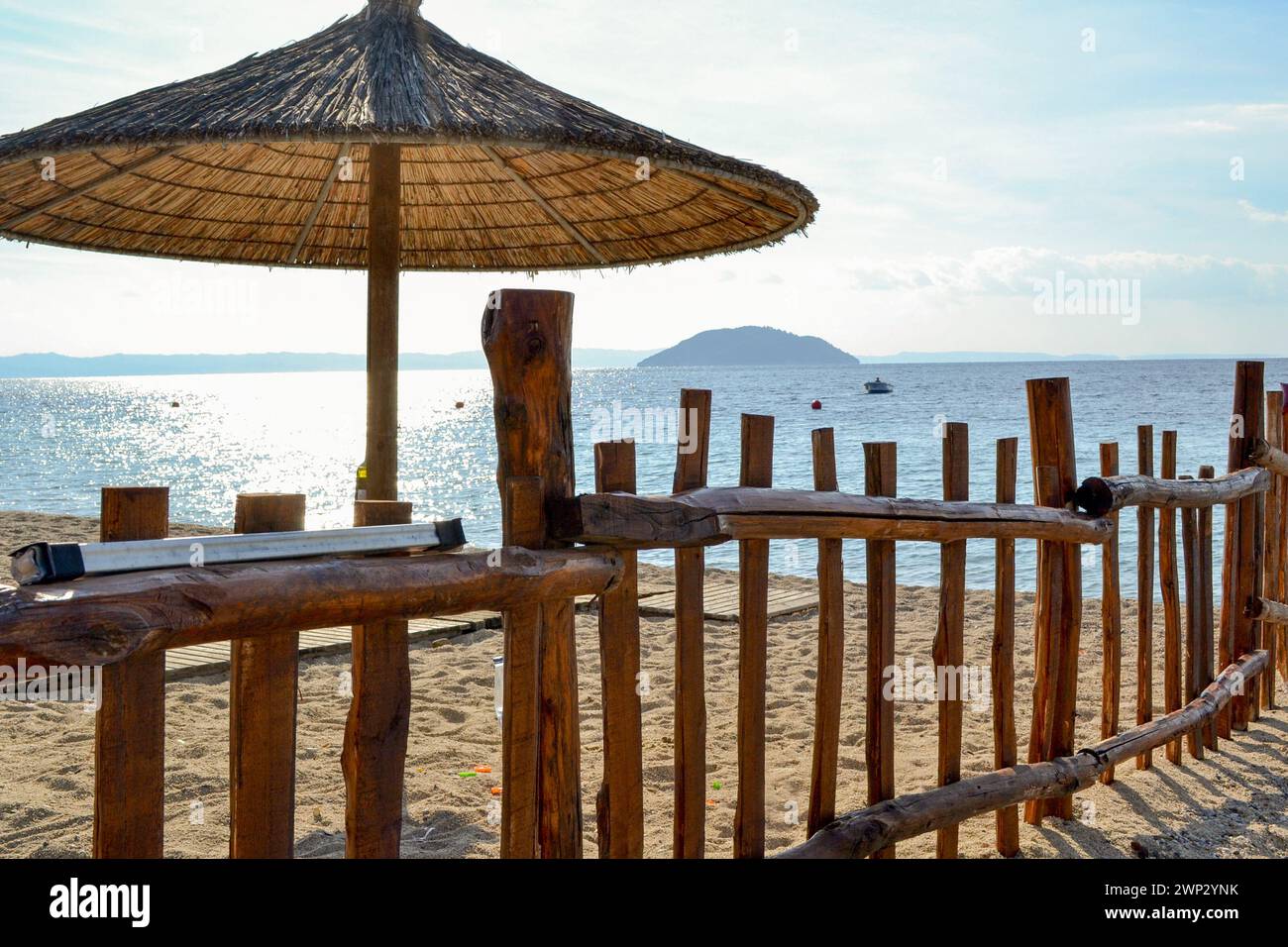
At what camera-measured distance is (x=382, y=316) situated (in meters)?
3.98

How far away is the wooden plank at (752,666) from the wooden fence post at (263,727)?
4.10 feet

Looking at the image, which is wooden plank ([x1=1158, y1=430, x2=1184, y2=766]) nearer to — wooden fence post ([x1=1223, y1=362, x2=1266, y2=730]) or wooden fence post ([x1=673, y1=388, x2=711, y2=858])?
wooden fence post ([x1=1223, y1=362, x2=1266, y2=730])

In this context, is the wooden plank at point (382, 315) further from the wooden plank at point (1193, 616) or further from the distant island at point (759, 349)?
the distant island at point (759, 349)

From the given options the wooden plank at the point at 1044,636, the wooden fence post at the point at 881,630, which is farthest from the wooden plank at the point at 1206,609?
the wooden fence post at the point at 881,630

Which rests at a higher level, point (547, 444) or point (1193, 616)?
point (547, 444)

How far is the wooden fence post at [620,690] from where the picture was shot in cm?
253

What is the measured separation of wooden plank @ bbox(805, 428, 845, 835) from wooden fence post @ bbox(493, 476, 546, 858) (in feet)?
3.47

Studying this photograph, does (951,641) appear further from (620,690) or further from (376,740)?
(376,740)

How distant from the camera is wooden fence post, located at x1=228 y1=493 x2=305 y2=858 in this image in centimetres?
194

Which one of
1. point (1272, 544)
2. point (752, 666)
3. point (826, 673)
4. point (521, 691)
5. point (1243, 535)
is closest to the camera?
point (521, 691)

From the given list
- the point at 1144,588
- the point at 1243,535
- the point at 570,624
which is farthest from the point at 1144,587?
the point at 570,624

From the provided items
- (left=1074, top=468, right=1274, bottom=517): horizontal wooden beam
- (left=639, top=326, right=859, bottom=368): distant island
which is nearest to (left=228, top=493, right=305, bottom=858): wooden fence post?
(left=1074, top=468, right=1274, bottom=517): horizontal wooden beam

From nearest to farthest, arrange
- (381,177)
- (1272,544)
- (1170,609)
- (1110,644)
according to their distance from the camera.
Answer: (381,177) < (1110,644) < (1170,609) < (1272,544)

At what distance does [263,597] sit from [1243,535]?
527 cm
